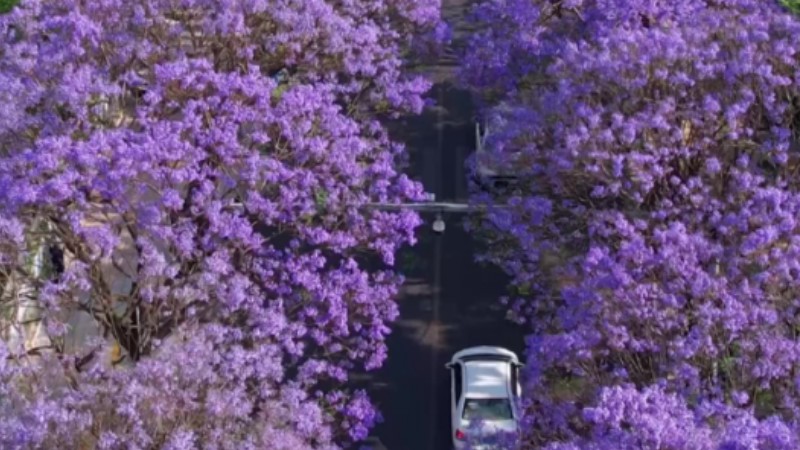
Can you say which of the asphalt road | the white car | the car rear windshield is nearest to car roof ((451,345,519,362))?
the white car

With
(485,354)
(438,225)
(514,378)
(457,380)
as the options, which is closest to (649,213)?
(514,378)

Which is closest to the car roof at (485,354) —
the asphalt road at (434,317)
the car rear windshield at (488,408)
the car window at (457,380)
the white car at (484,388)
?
the white car at (484,388)

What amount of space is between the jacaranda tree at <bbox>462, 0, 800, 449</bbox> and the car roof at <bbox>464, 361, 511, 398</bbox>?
4.65ft

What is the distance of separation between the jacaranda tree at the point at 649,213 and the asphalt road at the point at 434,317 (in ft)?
6.18

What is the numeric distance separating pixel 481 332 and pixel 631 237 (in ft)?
22.3

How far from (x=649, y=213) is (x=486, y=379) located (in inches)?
208

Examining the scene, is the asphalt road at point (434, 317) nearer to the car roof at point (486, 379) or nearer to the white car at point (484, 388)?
the white car at point (484, 388)

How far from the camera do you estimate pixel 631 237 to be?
69.0 ft

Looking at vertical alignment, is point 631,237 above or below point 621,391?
above

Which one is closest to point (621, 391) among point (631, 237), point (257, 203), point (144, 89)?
point (631, 237)

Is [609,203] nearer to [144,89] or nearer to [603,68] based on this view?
[603,68]

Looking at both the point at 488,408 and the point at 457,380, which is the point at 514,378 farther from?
the point at 457,380

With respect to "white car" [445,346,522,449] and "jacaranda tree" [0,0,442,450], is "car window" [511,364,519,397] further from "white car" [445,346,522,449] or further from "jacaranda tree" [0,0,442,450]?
"jacaranda tree" [0,0,442,450]

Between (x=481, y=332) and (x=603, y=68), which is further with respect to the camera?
(x=481, y=332)
